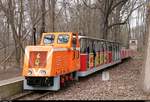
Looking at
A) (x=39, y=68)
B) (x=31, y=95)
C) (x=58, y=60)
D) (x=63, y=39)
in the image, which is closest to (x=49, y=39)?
(x=63, y=39)

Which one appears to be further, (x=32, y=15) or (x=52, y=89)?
(x=32, y=15)

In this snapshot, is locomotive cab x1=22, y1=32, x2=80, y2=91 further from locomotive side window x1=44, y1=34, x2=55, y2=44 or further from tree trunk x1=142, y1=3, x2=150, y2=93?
tree trunk x1=142, y1=3, x2=150, y2=93

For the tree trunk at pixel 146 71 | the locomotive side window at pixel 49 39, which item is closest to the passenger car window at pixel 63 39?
the locomotive side window at pixel 49 39

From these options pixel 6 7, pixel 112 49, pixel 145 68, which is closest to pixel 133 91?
pixel 145 68

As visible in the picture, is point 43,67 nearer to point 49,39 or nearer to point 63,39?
point 63,39

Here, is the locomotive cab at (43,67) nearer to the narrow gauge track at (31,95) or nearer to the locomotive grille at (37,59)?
the locomotive grille at (37,59)

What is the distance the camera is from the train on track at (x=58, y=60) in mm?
16719

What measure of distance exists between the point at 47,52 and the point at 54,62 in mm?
600

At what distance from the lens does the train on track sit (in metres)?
16.7

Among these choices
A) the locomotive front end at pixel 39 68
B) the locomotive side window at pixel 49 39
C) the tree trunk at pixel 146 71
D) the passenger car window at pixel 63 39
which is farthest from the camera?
the locomotive side window at pixel 49 39

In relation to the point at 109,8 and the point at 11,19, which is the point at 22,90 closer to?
the point at 11,19

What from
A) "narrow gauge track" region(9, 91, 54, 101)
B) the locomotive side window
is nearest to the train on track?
the locomotive side window

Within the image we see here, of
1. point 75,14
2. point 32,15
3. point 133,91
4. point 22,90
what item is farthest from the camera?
point 75,14

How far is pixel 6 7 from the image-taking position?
36312mm
